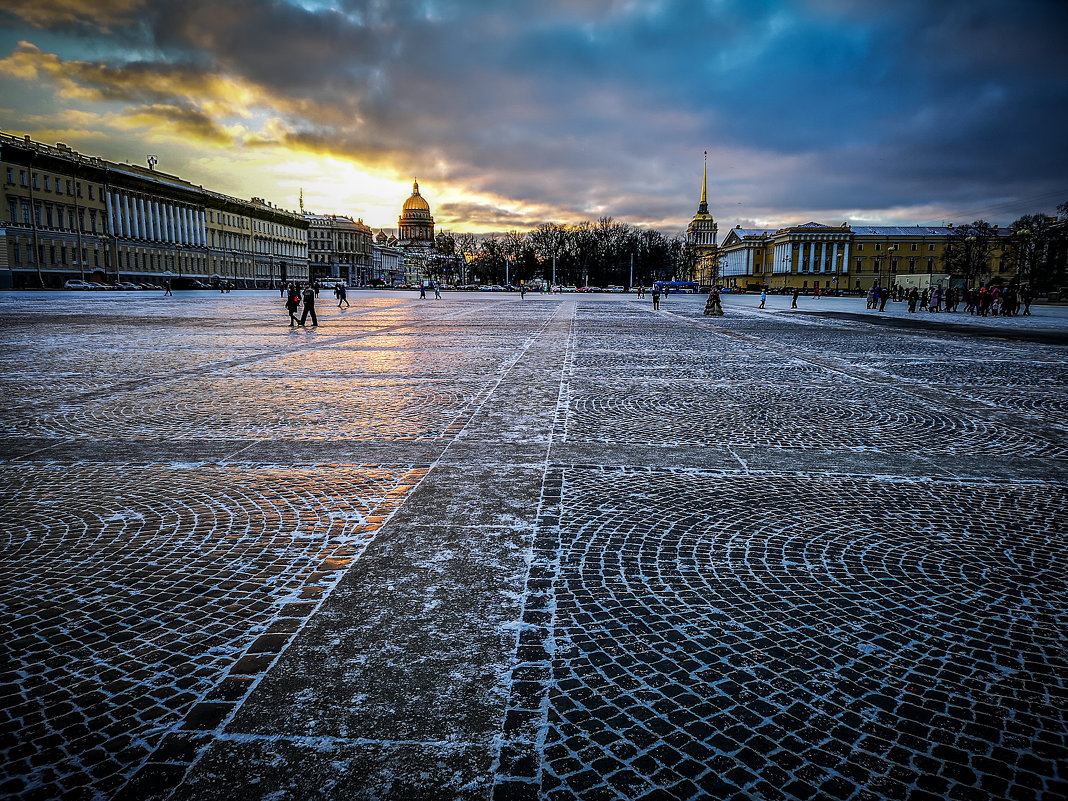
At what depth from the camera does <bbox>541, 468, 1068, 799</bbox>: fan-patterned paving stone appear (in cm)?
226

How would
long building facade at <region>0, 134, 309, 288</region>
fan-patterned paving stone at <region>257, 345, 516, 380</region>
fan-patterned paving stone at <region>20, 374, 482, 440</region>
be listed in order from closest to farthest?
fan-patterned paving stone at <region>20, 374, 482, 440</region>, fan-patterned paving stone at <region>257, 345, 516, 380</region>, long building facade at <region>0, 134, 309, 288</region>

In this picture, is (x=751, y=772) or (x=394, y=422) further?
(x=394, y=422)

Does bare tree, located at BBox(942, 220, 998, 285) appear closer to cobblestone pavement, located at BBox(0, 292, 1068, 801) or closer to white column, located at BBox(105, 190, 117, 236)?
cobblestone pavement, located at BBox(0, 292, 1068, 801)

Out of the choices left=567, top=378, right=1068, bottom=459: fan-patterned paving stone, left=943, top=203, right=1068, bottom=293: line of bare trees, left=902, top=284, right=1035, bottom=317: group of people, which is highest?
left=943, top=203, right=1068, bottom=293: line of bare trees

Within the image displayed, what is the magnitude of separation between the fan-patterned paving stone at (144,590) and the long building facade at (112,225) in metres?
68.5

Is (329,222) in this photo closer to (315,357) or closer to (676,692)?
(315,357)

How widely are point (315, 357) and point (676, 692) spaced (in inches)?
474

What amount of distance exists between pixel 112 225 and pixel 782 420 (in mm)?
93263

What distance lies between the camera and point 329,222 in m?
155

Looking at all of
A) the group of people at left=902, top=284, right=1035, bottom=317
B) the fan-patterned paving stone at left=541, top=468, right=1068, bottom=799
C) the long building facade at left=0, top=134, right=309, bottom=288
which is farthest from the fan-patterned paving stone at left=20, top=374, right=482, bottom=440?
the long building facade at left=0, top=134, right=309, bottom=288

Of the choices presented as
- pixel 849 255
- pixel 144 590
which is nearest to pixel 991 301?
pixel 144 590

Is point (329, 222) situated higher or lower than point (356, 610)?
higher

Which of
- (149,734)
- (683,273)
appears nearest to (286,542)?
(149,734)

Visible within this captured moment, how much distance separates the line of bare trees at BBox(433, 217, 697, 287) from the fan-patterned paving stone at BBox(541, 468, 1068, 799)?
371ft
